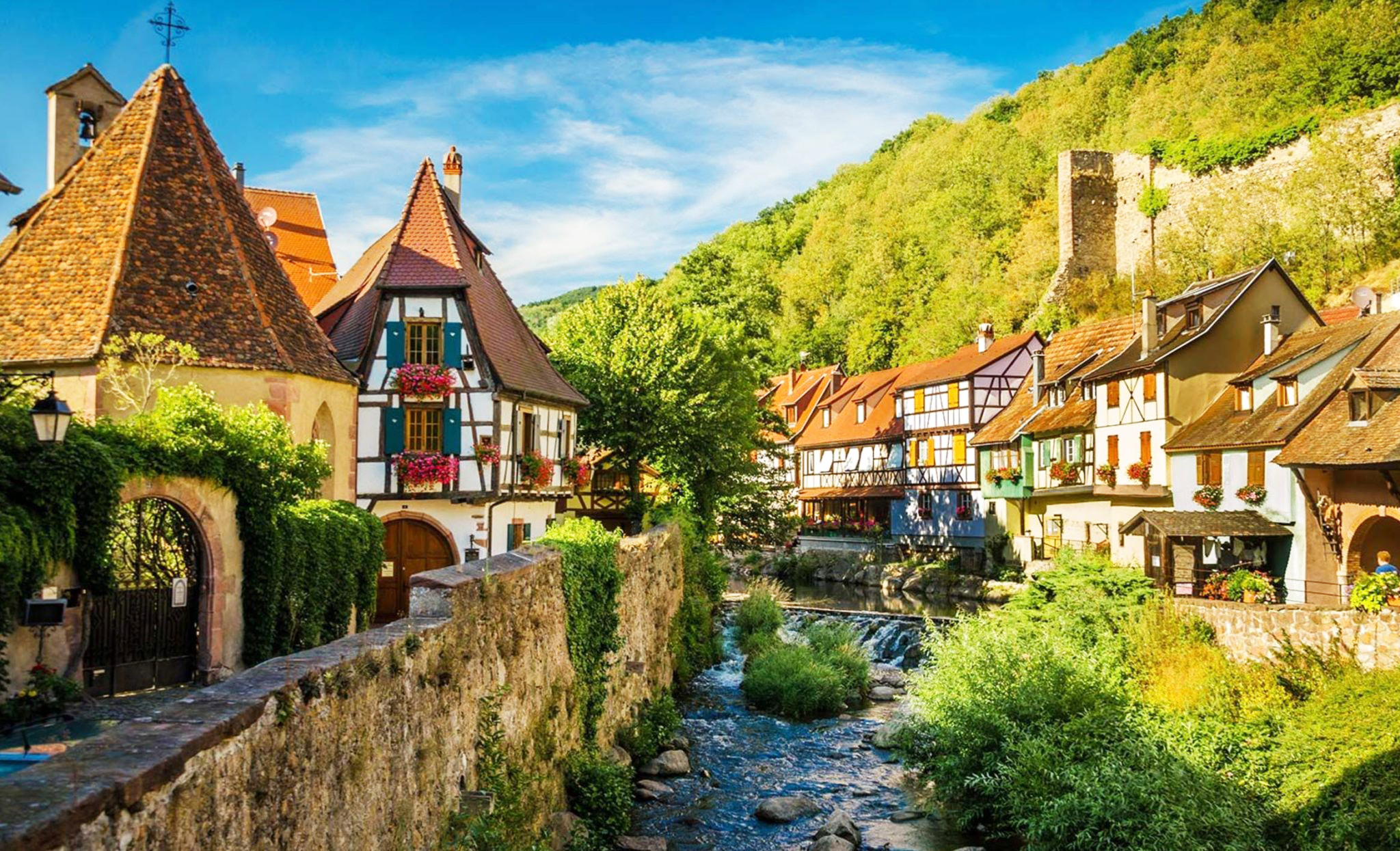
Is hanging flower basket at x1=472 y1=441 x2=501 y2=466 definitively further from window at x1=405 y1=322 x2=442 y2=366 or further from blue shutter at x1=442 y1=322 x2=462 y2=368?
window at x1=405 y1=322 x2=442 y2=366

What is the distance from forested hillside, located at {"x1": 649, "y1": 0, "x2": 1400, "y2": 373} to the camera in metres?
52.9

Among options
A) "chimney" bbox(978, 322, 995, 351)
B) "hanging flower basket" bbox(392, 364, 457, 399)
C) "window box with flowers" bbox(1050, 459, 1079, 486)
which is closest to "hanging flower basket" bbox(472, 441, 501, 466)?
"hanging flower basket" bbox(392, 364, 457, 399)

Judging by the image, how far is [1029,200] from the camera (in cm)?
7775

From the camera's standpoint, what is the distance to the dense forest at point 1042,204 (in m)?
51.2

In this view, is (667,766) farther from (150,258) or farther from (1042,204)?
(1042,204)

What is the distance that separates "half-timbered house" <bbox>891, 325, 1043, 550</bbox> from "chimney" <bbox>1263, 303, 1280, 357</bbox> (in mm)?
16638

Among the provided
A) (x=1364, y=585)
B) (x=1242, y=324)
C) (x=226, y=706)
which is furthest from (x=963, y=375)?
(x=226, y=706)

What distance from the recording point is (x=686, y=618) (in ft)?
83.6

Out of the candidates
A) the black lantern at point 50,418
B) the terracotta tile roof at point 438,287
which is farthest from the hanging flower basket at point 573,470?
the black lantern at point 50,418

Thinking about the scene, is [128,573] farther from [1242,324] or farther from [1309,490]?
[1242,324]

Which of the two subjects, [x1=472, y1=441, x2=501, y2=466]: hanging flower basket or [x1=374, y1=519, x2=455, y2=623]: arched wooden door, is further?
[x1=472, y1=441, x2=501, y2=466]: hanging flower basket

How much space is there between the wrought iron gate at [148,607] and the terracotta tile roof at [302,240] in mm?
19588

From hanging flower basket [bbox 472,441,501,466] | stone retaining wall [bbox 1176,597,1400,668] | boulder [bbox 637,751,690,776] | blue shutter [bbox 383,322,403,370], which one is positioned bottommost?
boulder [bbox 637,751,690,776]

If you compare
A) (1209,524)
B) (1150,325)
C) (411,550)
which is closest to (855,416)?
(1150,325)
